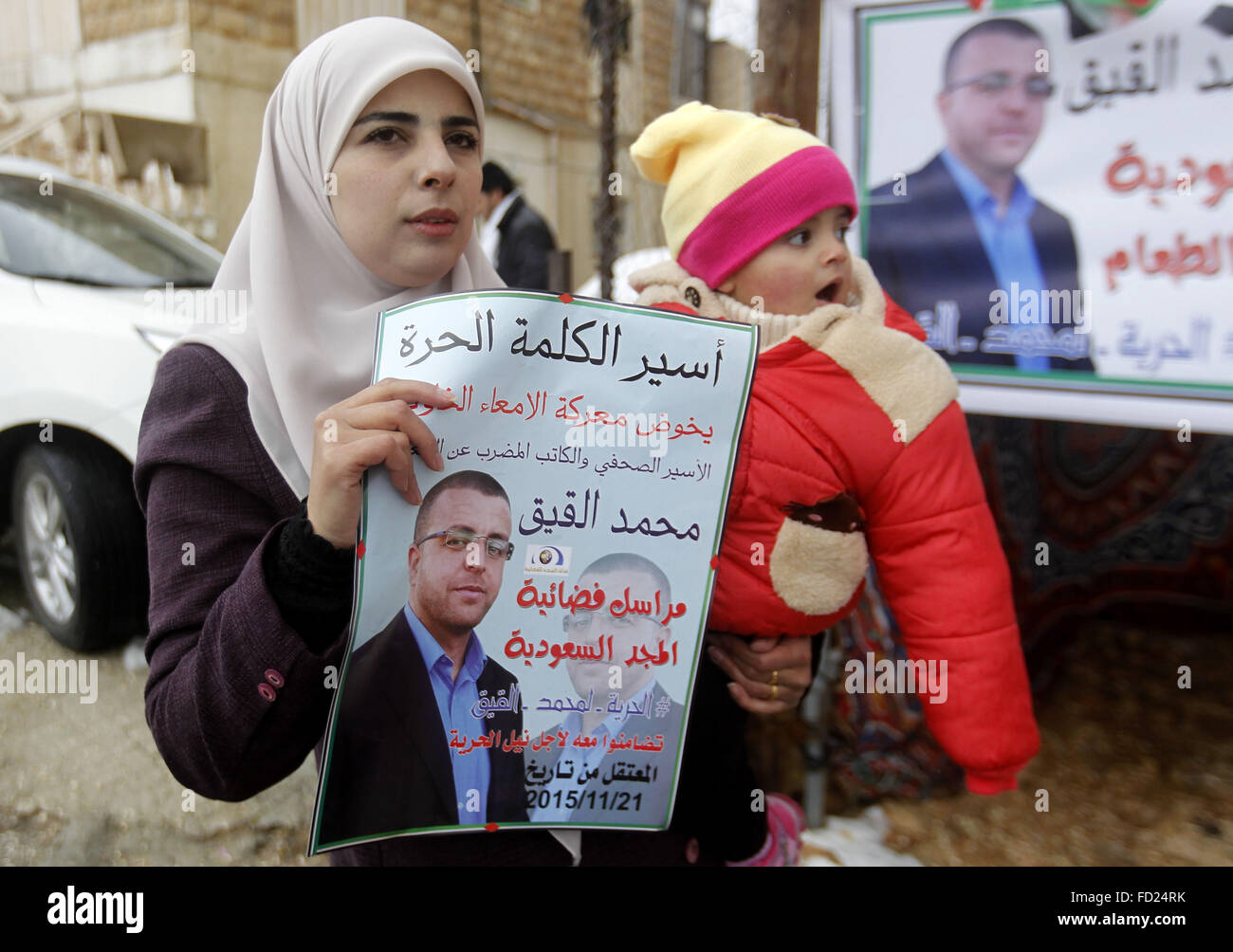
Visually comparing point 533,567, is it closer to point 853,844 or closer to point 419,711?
point 419,711

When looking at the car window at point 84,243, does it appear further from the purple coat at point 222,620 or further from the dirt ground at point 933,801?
the purple coat at point 222,620

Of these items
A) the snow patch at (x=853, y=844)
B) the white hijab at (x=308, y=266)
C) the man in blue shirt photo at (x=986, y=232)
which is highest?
the man in blue shirt photo at (x=986, y=232)

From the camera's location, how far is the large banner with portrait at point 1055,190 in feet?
6.28

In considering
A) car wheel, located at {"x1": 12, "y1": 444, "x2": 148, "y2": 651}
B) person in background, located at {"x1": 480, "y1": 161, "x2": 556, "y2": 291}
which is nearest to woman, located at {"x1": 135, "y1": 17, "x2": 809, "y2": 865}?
car wheel, located at {"x1": 12, "y1": 444, "x2": 148, "y2": 651}

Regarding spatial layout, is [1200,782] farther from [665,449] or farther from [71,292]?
[71,292]

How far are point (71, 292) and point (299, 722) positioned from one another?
6.53 ft

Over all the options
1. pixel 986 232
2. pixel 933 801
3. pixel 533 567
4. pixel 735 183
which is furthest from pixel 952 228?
pixel 533 567

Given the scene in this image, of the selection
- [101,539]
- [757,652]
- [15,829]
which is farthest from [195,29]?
[757,652]

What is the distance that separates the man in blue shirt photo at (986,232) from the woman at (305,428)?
1.30m

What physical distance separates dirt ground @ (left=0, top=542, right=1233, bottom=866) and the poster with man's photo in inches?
53.1

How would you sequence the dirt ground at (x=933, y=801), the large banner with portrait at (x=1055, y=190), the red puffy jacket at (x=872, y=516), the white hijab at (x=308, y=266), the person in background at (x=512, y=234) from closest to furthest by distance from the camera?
the white hijab at (x=308, y=266) < the red puffy jacket at (x=872, y=516) < the large banner with portrait at (x=1055, y=190) < the dirt ground at (x=933, y=801) < the person in background at (x=512, y=234)

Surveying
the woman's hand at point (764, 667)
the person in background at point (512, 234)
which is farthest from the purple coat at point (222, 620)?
the person in background at point (512, 234)

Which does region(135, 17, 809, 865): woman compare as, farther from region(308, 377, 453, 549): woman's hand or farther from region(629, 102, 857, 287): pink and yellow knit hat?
region(629, 102, 857, 287): pink and yellow knit hat

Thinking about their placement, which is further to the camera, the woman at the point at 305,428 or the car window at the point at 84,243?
the car window at the point at 84,243
